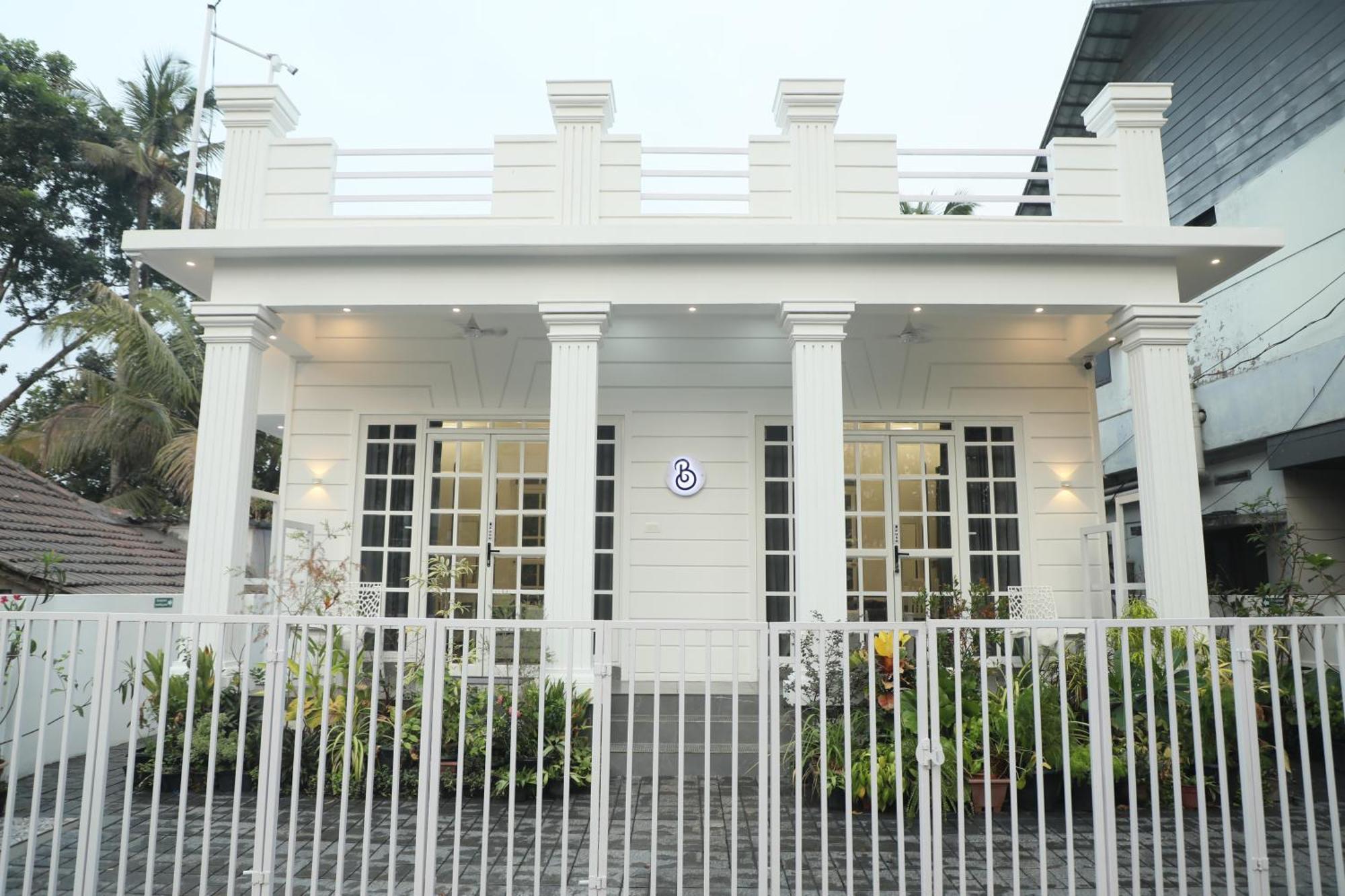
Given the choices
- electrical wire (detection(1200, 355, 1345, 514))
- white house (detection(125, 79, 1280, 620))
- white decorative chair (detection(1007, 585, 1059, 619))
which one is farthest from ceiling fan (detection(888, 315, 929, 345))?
electrical wire (detection(1200, 355, 1345, 514))

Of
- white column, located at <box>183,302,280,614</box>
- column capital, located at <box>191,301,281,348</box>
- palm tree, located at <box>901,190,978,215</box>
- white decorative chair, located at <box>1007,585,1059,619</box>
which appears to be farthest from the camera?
palm tree, located at <box>901,190,978,215</box>

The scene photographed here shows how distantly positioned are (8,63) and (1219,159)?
910 inches

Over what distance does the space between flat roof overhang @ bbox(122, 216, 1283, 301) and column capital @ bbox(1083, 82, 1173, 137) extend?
0.86 metres

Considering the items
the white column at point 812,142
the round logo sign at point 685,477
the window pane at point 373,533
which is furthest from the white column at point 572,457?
the window pane at point 373,533

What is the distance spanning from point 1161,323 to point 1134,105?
1.64m

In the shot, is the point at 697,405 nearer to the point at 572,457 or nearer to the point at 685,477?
the point at 685,477

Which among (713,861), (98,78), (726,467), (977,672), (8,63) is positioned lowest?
(713,861)

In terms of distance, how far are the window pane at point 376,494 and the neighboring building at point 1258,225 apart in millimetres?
6547

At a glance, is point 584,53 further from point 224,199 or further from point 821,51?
point 224,199

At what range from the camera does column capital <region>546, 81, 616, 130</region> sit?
20.8ft

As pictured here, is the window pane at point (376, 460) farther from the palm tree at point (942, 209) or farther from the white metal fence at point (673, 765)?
the palm tree at point (942, 209)

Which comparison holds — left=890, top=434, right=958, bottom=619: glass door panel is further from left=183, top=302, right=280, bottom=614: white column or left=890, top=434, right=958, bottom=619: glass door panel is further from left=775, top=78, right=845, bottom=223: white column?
left=183, top=302, right=280, bottom=614: white column

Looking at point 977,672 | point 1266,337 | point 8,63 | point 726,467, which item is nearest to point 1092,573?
point 977,672

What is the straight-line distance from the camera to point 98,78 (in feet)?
222
